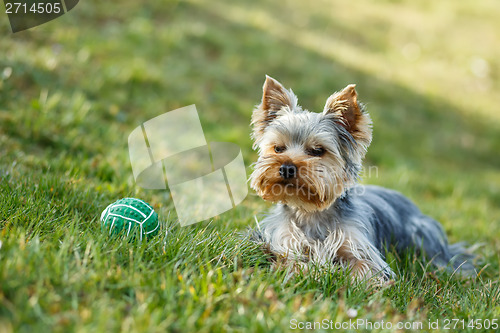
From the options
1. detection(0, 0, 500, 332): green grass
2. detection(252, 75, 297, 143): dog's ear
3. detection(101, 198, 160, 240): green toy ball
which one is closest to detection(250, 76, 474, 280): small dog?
detection(252, 75, 297, 143): dog's ear

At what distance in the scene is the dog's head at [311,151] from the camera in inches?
164

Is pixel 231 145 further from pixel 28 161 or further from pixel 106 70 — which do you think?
pixel 28 161

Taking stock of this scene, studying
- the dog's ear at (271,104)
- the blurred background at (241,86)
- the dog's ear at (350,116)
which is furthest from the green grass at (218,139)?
the dog's ear at (350,116)

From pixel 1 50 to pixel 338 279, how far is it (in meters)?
7.17

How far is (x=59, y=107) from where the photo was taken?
7.47m

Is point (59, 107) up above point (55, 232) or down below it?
below

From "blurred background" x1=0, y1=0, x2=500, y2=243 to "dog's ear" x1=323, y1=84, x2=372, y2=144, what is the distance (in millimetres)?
1613

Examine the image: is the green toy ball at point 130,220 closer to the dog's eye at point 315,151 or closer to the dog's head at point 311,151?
the dog's head at point 311,151

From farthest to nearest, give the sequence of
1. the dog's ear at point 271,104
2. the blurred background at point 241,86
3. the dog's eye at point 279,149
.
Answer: the blurred background at point 241,86 → the dog's ear at point 271,104 → the dog's eye at point 279,149

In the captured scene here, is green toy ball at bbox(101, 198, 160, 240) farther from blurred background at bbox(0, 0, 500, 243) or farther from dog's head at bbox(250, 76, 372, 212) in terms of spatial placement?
dog's head at bbox(250, 76, 372, 212)

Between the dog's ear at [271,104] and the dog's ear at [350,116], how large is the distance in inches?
17.6

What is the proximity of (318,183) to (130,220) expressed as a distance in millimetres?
1595

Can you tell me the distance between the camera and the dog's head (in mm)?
4172

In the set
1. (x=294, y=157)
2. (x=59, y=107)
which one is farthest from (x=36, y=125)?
(x=294, y=157)
